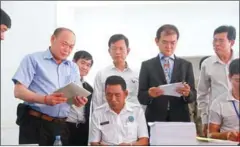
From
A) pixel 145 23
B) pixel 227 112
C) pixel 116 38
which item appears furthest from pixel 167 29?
pixel 227 112

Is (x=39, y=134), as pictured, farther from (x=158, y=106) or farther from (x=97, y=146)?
(x=158, y=106)

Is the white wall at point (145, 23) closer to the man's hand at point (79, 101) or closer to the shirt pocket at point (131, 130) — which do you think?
the man's hand at point (79, 101)

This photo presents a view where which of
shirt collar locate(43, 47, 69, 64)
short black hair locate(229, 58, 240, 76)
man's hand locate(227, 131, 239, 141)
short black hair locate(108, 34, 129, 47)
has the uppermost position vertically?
short black hair locate(108, 34, 129, 47)

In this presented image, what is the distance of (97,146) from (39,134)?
32cm

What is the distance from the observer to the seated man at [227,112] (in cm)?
179

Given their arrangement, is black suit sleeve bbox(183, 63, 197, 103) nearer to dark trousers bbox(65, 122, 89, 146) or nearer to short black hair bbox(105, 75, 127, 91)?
short black hair bbox(105, 75, 127, 91)

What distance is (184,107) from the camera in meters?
1.84

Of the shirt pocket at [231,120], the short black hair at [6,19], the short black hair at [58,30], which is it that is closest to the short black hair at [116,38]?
the short black hair at [58,30]

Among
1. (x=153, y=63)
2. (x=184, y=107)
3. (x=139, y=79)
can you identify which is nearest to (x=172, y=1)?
(x=153, y=63)

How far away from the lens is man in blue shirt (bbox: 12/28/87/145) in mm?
1683

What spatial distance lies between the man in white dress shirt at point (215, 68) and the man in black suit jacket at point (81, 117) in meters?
0.67

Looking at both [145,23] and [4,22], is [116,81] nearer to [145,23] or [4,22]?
[145,23]

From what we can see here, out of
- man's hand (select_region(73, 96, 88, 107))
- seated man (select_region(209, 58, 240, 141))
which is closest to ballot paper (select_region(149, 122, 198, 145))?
seated man (select_region(209, 58, 240, 141))

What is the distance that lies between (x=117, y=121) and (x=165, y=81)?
1.21ft
